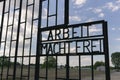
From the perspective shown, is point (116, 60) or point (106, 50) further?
point (116, 60)

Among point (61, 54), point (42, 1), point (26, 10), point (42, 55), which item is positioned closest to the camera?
point (61, 54)

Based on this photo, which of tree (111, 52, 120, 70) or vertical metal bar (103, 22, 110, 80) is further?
tree (111, 52, 120, 70)

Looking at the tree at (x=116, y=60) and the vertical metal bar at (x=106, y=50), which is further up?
the vertical metal bar at (x=106, y=50)

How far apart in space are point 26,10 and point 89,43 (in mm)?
2992

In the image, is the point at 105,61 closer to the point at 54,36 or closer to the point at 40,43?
the point at 54,36

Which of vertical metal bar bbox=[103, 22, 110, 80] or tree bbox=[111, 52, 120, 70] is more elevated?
vertical metal bar bbox=[103, 22, 110, 80]

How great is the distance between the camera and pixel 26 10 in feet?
22.8

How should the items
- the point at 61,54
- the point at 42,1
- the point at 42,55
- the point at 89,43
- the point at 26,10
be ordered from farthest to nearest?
the point at 26,10, the point at 42,1, the point at 42,55, the point at 61,54, the point at 89,43

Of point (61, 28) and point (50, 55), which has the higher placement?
point (61, 28)

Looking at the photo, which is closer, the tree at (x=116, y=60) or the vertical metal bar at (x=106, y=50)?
the vertical metal bar at (x=106, y=50)

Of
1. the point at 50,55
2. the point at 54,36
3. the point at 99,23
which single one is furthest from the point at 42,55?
the point at 99,23

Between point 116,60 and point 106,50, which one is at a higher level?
point 106,50

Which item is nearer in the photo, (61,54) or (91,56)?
(91,56)

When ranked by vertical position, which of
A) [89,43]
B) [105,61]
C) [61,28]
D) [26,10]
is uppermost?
[26,10]
